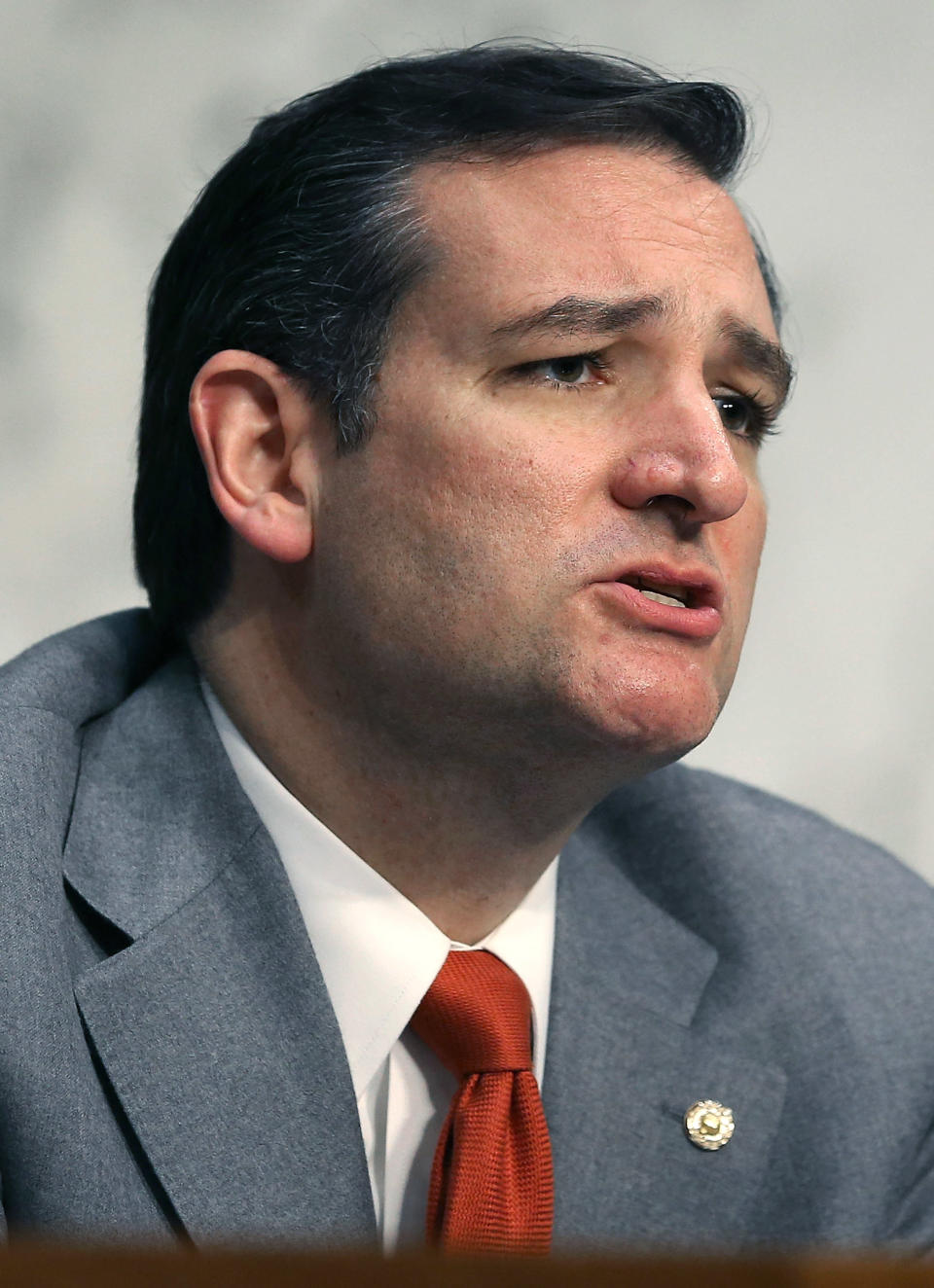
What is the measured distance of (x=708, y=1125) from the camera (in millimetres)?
1514

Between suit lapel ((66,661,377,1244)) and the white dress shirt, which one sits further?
the white dress shirt

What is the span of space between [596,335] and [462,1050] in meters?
0.64

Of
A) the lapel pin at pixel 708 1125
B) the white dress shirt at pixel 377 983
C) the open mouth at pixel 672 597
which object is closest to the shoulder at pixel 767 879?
the lapel pin at pixel 708 1125

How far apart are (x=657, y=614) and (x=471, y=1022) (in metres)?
0.40

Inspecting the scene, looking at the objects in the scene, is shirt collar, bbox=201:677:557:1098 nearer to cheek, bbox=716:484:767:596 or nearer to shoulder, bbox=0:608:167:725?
shoulder, bbox=0:608:167:725

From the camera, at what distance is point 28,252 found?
7.45 ft

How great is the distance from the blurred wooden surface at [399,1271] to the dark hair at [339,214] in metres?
1.12

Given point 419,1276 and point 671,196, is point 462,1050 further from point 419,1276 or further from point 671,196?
point 419,1276

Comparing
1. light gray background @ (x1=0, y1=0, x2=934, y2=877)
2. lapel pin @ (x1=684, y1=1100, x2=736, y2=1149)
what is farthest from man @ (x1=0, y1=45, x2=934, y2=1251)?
light gray background @ (x1=0, y1=0, x2=934, y2=877)

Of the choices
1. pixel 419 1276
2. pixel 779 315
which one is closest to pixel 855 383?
pixel 779 315

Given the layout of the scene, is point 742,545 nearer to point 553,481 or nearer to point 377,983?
point 553,481

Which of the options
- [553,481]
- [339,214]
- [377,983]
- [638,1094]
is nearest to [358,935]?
[377,983]

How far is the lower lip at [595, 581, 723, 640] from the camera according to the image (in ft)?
4.31

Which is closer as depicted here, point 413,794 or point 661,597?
point 661,597
